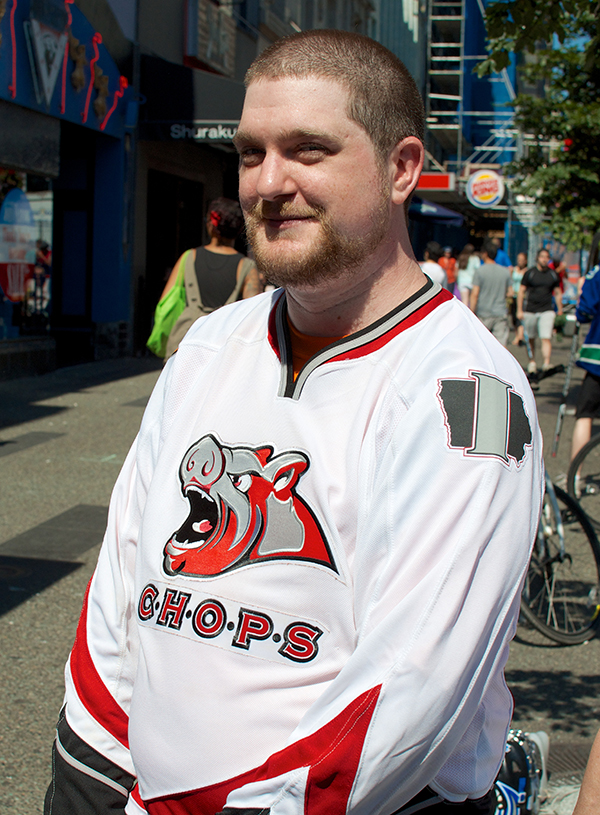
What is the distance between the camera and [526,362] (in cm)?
1559

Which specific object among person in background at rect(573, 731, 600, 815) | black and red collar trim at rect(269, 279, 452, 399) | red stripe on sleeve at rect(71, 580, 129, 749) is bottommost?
red stripe on sleeve at rect(71, 580, 129, 749)

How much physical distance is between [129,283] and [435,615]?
1365 centimetres

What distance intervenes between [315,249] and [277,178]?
0.43 feet

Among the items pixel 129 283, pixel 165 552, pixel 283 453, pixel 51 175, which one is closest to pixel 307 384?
pixel 283 453

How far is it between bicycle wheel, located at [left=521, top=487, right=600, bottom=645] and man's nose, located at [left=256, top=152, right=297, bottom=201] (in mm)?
2974

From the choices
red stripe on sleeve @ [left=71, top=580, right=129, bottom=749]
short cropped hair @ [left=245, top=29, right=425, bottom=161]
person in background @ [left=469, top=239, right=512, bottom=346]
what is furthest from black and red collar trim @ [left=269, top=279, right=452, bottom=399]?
person in background @ [left=469, top=239, right=512, bottom=346]

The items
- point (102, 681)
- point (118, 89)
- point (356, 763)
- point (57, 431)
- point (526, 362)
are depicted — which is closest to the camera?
point (356, 763)

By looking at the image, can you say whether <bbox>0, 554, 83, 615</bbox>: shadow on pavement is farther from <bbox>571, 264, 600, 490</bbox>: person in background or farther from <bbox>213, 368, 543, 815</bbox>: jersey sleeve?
<bbox>571, 264, 600, 490</bbox>: person in background

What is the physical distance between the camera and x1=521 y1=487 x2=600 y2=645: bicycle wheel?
4129 millimetres

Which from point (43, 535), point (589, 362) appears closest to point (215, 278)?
point (43, 535)

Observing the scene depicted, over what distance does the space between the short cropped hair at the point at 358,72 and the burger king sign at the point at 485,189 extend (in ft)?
94.0

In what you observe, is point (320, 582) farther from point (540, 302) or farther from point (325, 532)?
point (540, 302)

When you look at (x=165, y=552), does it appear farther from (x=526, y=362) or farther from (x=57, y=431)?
(x=526, y=362)

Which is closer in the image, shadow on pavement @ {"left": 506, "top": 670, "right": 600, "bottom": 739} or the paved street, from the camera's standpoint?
the paved street
